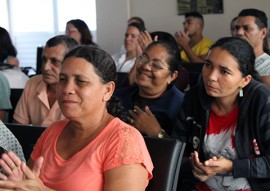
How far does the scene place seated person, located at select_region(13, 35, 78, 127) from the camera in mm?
2432

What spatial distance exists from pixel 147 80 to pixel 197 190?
71 cm

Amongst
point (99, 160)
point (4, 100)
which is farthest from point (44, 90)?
point (99, 160)

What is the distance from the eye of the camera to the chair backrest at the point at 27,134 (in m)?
1.85

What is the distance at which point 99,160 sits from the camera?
1419mm

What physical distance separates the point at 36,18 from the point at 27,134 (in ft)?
16.8

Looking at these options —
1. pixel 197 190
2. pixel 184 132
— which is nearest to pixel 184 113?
pixel 184 132

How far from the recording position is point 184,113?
6.60ft

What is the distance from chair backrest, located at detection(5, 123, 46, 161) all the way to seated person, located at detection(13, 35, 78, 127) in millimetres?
486

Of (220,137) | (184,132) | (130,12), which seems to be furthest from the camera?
(130,12)

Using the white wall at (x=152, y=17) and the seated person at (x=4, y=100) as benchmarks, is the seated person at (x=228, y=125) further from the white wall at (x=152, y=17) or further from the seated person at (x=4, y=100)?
the white wall at (x=152, y=17)

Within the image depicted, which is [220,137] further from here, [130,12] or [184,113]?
[130,12]

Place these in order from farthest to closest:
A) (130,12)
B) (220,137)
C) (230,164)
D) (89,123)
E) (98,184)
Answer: (130,12)
(220,137)
(230,164)
(89,123)
(98,184)

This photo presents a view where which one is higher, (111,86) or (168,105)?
(111,86)

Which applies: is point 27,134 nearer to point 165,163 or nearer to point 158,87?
point 165,163
